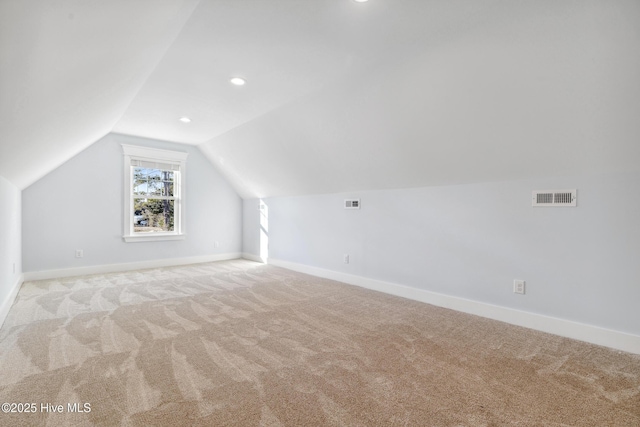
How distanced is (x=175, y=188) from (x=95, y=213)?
4.57 feet

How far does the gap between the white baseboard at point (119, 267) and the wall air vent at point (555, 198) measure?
5672 millimetres

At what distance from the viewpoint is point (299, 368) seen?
2098 millimetres

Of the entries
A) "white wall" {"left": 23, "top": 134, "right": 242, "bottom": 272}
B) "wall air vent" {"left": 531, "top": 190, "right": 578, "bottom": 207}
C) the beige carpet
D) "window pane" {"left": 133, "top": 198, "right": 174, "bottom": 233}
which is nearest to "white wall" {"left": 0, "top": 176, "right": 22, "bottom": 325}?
the beige carpet

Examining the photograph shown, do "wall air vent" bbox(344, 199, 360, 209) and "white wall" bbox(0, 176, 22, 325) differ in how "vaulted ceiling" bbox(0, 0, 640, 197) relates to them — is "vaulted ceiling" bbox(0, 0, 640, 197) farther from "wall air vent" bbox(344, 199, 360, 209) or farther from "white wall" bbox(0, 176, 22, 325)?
"wall air vent" bbox(344, 199, 360, 209)

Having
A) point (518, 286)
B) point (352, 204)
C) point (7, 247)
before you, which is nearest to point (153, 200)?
point (7, 247)

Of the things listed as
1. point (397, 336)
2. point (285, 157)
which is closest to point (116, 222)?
point (285, 157)

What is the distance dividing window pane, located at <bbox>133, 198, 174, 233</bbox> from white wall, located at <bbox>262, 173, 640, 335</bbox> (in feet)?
11.4

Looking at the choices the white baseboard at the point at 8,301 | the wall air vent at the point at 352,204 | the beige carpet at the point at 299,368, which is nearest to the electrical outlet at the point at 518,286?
the beige carpet at the point at 299,368

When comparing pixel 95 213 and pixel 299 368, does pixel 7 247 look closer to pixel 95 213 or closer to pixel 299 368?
pixel 95 213

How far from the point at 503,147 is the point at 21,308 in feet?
16.6

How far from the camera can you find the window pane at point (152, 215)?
18.9ft

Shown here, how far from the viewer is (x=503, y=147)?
9.16ft

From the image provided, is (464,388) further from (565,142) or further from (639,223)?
(565,142)

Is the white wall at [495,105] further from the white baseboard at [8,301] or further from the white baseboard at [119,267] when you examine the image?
the white baseboard at [119,267]
